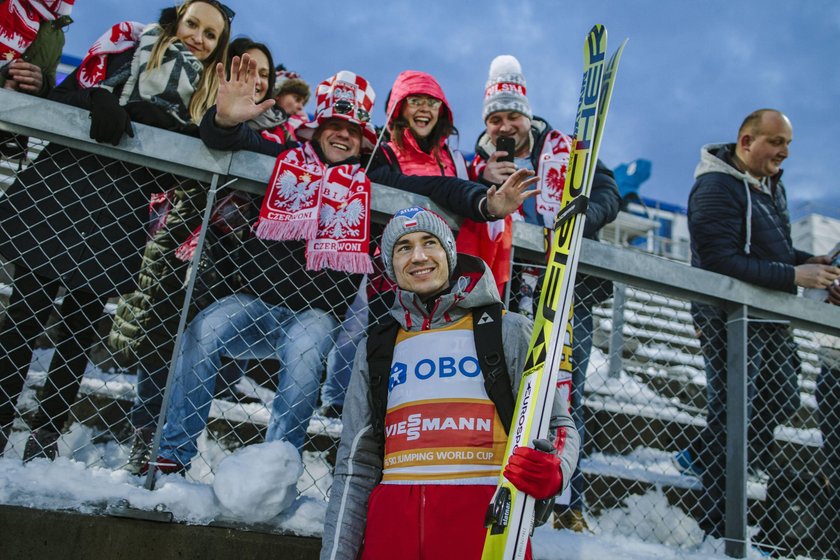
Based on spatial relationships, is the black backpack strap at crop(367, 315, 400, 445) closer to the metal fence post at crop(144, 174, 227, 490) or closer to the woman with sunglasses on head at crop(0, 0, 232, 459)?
the metal fence post at crop(144, 174, 227, 490)

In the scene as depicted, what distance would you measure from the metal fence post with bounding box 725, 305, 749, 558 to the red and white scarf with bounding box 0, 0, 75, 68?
3510mm

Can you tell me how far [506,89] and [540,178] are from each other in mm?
875

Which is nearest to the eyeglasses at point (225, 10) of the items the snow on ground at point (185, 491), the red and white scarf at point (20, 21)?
the red and white scarf at point (20, 21)

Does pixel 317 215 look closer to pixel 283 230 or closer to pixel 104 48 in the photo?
pixel 283 230

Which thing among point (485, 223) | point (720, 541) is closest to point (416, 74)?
point (485, 223)

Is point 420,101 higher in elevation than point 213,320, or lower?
higher

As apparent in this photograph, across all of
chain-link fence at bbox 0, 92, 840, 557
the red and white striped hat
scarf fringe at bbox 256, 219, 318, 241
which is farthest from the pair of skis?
the red and white striped hat

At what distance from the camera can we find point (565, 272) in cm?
213

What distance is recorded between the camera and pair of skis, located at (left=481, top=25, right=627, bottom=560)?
71.6 inches

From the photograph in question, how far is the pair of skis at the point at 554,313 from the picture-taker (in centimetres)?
182

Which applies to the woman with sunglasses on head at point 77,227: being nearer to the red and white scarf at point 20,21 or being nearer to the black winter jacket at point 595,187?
the red and white scarf at point 20,21

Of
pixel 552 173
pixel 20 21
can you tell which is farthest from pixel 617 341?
pixel 20 21

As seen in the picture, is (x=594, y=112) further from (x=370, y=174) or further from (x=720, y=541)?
(x=720, y=541)

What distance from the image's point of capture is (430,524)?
1.95 metres
